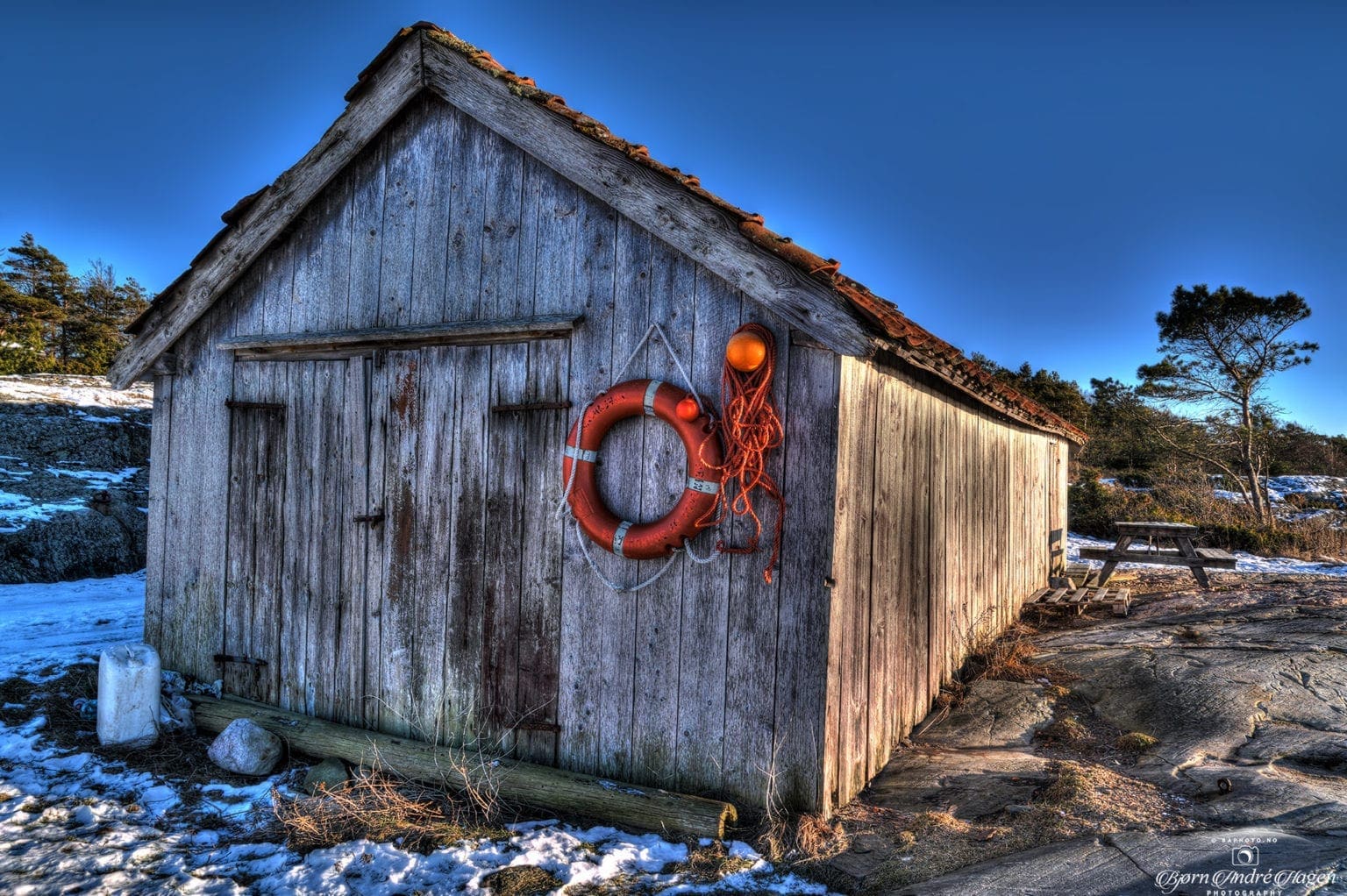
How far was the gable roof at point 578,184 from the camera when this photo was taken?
3.30 metres

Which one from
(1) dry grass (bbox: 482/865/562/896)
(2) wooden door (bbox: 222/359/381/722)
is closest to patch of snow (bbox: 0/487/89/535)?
(2) wooden door (bbox: 222/359/381/722)

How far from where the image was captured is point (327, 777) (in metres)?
4.19

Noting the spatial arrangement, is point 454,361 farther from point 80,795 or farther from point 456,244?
point 80,795

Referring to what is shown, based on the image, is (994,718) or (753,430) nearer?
(753,430)

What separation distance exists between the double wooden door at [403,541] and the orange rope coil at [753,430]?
108 centimetres

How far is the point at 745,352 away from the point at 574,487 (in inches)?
49.0

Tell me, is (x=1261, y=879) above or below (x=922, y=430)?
below

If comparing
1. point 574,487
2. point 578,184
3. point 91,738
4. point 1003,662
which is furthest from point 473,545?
point 1003,662


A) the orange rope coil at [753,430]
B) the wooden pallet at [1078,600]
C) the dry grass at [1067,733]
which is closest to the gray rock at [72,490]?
the orange rope coil at [753,430]

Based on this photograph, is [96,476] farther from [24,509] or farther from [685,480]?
[685,480]

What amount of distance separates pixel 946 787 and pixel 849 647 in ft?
3.36

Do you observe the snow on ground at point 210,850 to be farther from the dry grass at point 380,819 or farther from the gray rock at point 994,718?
the gray rock at point 994,718

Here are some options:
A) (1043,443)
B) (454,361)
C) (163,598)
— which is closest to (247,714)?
(163,598)

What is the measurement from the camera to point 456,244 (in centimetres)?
445
